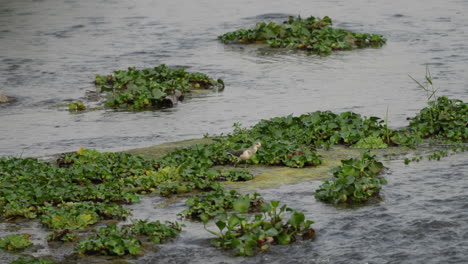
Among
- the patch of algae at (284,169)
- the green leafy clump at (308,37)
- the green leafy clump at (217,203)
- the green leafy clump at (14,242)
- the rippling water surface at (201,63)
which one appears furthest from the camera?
the green leafy clump at (308,37)

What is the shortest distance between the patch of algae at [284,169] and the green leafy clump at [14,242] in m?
2.54

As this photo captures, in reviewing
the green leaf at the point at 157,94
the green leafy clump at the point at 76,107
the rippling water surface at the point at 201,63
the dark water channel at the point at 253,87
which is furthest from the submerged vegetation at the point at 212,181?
the green leafy clump at the point at 76,107

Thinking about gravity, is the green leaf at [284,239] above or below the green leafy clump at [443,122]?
below

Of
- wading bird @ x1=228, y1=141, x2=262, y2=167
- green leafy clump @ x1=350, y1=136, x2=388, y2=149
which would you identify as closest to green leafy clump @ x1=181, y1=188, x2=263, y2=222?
wading bird @ x1=228, y1=141, x2=262, y2=167

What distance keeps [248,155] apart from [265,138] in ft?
2.63

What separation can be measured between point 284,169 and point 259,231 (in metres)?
2.47

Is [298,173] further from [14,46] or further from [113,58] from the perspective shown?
[14,46]

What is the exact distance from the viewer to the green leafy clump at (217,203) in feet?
27.1

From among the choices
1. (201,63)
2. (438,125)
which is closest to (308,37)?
(201,63)

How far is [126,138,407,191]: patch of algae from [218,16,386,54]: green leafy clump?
8666 mm

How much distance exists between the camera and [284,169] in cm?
1003

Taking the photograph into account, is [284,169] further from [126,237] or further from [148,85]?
[148,85]

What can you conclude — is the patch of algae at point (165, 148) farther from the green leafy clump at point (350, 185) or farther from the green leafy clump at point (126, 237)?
the green leafy clump at point (126, 237)

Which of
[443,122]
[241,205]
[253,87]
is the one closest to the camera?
[241,205]
